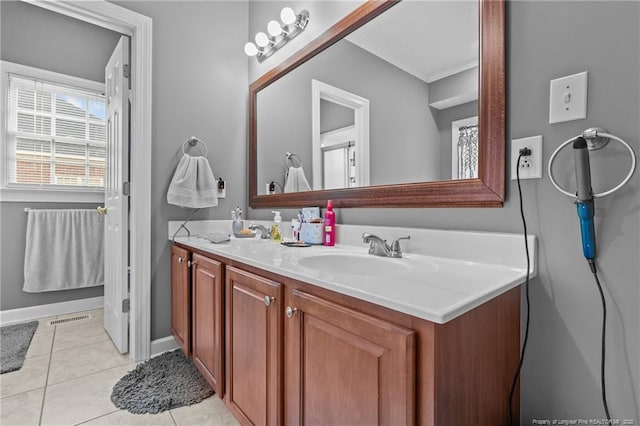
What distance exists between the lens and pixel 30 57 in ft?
8.31

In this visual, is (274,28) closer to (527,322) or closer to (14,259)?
(527,322)

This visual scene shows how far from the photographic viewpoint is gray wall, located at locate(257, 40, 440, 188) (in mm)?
1177

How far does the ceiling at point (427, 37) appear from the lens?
104cm

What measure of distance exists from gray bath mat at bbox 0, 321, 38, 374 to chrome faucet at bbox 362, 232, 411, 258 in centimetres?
209

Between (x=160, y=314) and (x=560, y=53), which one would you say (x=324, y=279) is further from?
(x=160, y=314)

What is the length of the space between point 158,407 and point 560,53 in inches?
77.4

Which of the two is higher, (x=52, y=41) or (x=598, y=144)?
(x=52, y=41)

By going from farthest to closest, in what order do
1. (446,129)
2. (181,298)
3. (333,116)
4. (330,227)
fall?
(181,298), (333,116), (330,227), (446,129)

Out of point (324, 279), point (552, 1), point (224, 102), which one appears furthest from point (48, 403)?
point (552, 1)

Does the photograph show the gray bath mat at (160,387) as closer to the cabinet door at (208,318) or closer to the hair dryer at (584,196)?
the cabinet door at (208,318)

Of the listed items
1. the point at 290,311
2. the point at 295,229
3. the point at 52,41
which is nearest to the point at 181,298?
the point at 295,229

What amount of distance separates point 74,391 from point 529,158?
7.12ft

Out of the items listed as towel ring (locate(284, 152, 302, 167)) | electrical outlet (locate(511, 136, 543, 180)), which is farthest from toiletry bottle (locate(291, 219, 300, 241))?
electrical outlet (locate(511, 136, 543, 180))

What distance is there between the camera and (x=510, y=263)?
2.98 feet
